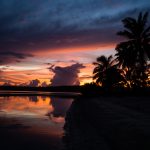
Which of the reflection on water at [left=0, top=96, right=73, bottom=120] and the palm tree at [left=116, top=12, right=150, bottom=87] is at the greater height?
the palm tree at [left=116, top=12, right=150, bottom=87]

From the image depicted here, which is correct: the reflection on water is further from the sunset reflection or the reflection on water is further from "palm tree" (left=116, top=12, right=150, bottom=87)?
"palm tree" (left=116, top=12, right=150, bottom=87)

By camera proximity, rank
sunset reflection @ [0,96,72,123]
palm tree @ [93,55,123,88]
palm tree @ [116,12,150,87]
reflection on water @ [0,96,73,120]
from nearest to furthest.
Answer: sunset reflection @ [0,96,72,123], reflection on water @ [0,96,73,120], palm tree @ [116,12,150,87], palm tree @ [93,55,123,88]

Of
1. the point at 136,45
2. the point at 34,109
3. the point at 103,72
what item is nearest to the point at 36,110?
the point at 34,109

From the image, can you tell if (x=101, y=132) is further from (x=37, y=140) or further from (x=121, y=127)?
(x=37, y=140)

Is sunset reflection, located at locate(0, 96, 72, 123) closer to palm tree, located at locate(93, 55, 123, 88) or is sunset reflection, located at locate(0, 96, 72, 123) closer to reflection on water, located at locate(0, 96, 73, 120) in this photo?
reflection on water, located at locate(0, 96, 73, 120)

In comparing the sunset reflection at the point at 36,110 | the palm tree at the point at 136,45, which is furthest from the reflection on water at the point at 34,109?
the palm tree at the point at 136,45

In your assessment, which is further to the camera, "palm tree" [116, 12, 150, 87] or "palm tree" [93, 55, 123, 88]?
"palm tree" [93, 55, 123, 88]

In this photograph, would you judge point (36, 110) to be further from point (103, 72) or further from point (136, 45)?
point (103, 72)

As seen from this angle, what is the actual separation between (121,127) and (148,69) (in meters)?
35.8

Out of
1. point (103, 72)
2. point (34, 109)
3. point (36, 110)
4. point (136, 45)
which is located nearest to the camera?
point (36, 110)

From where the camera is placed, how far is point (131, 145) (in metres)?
9.23

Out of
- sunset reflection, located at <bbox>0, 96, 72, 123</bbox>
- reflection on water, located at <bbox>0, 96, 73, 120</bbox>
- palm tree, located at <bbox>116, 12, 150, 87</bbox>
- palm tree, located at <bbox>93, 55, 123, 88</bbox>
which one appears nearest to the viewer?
sunset reflection, located at <bbox>0, 96, 72, 123</bbox>

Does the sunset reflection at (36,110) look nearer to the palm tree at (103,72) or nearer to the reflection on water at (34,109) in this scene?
the reflection on water at (34,109)

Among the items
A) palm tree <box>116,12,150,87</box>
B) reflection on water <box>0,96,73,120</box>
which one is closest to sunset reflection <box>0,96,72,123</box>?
reflection on water <box>0,96,73,120</box>
